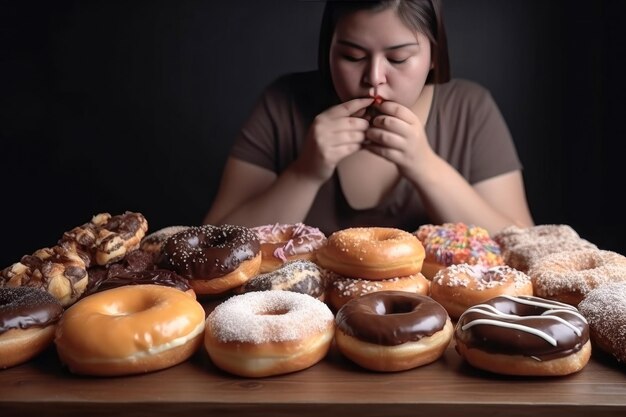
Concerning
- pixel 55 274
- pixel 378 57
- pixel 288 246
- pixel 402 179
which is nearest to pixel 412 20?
pixel 378 57

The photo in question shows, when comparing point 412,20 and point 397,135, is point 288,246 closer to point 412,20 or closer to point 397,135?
point 397,135

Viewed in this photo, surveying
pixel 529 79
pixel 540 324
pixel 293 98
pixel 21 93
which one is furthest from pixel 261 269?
pixel 21 93

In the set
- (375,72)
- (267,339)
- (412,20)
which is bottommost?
(267,339)

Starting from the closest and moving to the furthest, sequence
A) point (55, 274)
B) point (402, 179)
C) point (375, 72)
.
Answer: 1. point (55, 274)
2. point (375, 72)
3. point (402, 179)

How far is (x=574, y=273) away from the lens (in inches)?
58.0

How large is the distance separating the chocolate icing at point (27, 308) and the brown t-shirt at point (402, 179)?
152cm

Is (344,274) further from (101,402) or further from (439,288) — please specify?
(101,402)

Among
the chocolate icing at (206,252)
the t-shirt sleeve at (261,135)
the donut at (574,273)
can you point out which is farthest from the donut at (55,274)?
the t-shirt sleeve at (261,135)

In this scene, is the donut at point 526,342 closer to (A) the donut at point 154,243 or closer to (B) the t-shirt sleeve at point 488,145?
(A) the donut at point 154,243

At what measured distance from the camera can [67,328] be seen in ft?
3.78

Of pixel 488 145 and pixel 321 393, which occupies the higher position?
pixel 321 393

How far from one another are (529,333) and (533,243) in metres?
0.70

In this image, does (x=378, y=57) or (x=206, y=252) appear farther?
(x=378, y=57)

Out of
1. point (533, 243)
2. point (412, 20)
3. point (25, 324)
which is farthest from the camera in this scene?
point (412, 20)
